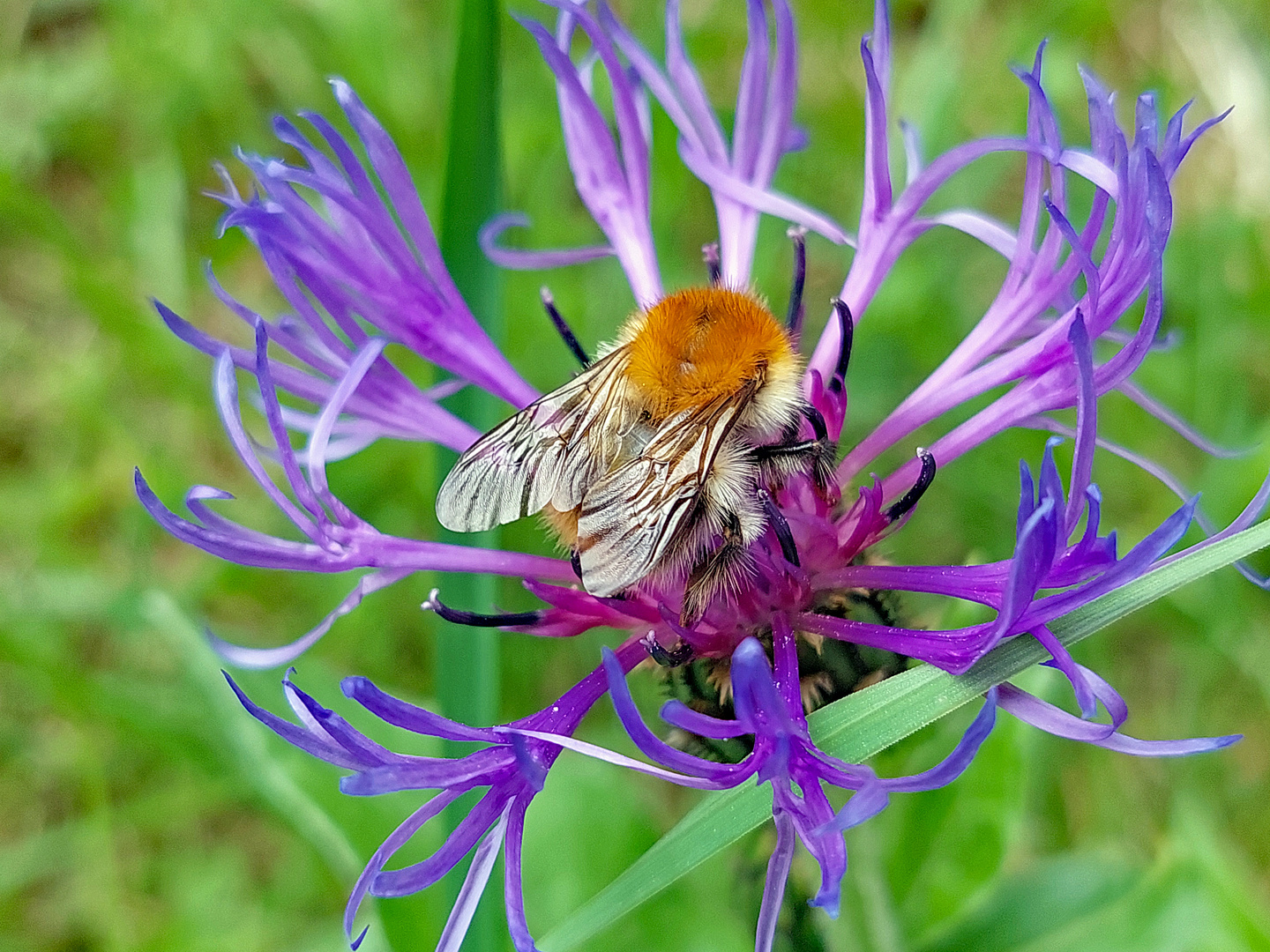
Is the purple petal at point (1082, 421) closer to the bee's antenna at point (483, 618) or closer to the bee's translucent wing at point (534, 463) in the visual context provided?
the bee's translucent wing at point (534, 463)

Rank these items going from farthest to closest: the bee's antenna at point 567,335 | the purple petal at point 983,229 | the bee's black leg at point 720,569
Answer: the bee's antenna at point 567,335, the purple petal at point 983,229, the bee's black leg at point 720,569

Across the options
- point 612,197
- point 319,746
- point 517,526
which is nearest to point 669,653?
point 319,746

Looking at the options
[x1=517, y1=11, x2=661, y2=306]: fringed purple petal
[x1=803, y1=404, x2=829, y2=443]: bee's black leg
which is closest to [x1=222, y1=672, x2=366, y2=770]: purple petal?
[x1=803, y1=404, x2=829, y2=443]: bee's black leg

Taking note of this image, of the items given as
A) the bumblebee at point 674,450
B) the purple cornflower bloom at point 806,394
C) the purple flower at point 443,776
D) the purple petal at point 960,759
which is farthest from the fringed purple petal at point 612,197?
the purple petal at point 960,759

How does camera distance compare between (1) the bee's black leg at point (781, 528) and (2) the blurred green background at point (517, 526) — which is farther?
(2) the blurred green background at point (517, 526)

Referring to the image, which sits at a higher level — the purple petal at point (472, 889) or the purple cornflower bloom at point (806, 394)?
the purple cornflower bloom at point (806, 394)

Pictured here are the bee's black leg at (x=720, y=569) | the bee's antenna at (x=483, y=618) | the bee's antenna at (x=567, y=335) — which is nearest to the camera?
the bee's black leg at (x=720, y=569)

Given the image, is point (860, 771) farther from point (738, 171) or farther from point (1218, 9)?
point (1218, 9)

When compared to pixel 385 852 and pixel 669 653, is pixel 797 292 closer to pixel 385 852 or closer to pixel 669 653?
pixel 669 653

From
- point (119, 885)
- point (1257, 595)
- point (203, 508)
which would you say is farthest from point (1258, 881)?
point (119, 885)
